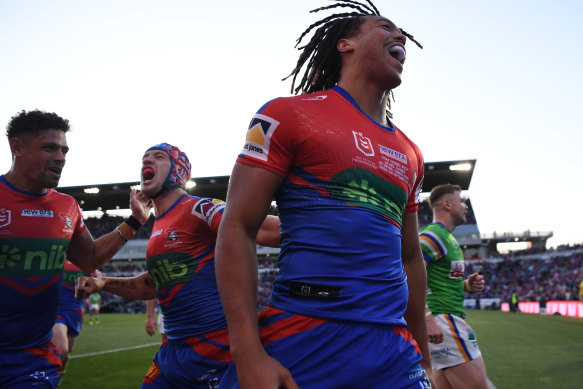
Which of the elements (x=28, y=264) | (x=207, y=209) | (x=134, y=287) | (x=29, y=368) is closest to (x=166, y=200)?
(x=207, y=209)

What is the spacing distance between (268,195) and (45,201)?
9.17 ft

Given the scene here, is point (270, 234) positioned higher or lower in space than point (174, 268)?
higher

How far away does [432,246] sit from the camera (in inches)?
210

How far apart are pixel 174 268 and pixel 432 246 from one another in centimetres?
300

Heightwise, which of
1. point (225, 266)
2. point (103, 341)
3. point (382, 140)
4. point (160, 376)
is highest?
point (382, 140)

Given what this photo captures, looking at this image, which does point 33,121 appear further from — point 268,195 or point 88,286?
point 268,195

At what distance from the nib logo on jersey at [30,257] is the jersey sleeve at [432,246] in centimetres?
351

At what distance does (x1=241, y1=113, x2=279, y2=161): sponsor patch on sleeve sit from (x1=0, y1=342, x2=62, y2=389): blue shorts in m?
2.66

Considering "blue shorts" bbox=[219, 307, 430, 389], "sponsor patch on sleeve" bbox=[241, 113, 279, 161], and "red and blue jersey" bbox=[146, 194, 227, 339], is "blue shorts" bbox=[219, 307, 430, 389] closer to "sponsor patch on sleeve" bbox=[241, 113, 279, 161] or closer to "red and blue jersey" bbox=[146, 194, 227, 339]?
"sponsor patch on sleeve" bbox=[241, 113, 279, 161]

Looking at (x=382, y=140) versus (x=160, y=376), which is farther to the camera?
(x=160, y=376)

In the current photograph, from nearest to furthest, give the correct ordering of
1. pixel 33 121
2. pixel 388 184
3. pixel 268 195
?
pixel 268 195, pixel 388 184, pixel 33 121

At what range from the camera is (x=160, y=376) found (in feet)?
10.7

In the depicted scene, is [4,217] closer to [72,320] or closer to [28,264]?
[28,264]

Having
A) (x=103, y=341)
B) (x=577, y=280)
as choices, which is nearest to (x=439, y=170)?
(x=577, y=280)
